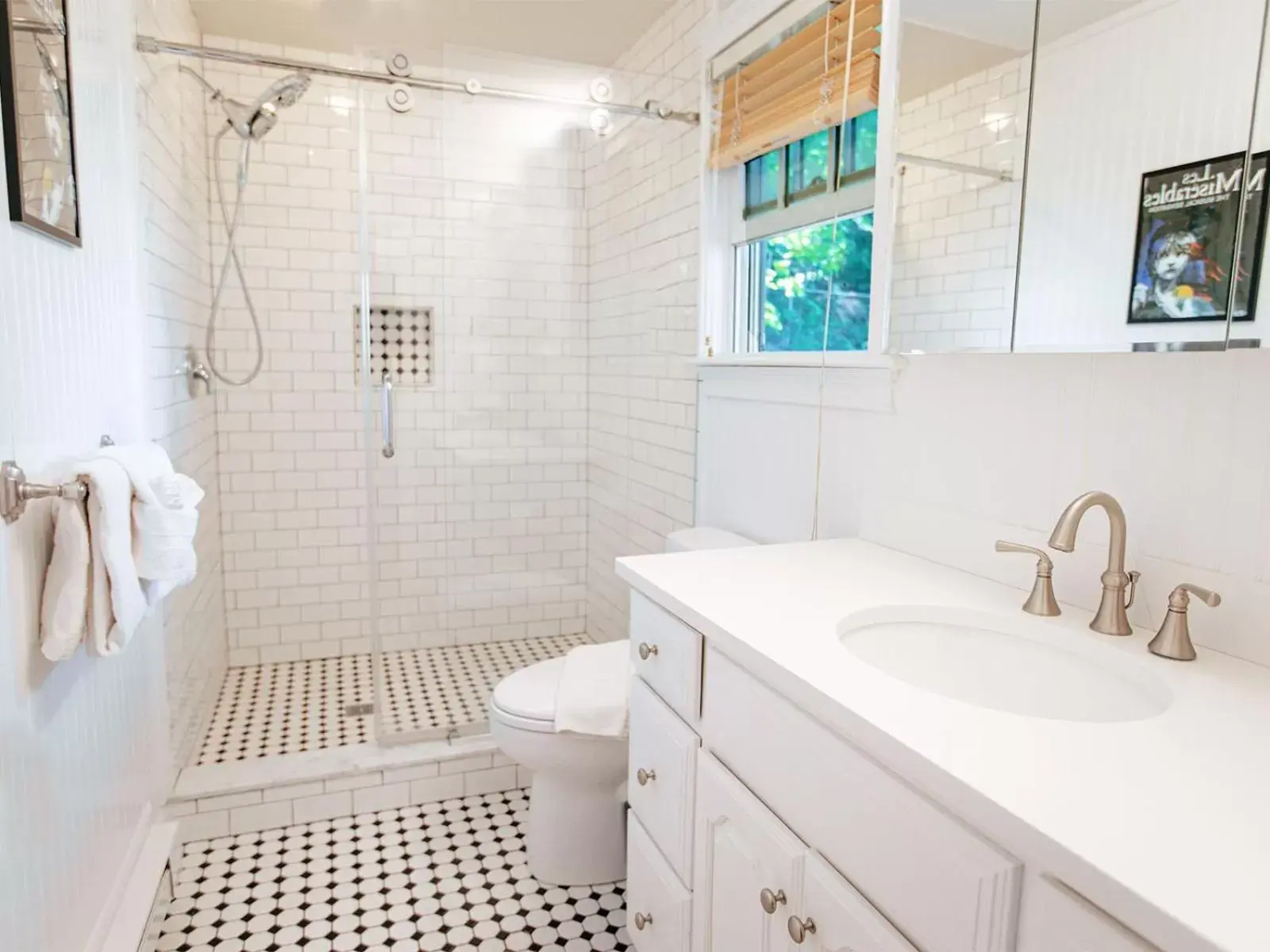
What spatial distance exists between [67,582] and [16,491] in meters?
0.18

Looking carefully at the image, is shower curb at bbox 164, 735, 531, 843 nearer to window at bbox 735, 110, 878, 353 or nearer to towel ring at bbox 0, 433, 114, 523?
towel ring at bbox 0, 433, 114, 523

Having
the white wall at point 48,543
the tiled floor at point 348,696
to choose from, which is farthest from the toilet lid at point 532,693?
the white wall at point 48,543

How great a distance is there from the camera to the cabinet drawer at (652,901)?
1423 mm

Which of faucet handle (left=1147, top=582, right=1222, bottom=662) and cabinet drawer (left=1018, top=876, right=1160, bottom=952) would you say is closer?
cabinet drawer (left=1018, top=876, right=1160, bottom=952)

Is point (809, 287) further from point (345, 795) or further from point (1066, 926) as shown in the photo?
point (345, 795)

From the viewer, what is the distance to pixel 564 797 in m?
2.07

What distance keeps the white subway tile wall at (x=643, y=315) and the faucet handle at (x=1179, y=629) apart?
1644 mm

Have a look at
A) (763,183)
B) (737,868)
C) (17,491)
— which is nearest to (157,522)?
(17,491)

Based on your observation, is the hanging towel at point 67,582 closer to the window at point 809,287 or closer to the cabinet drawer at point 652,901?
the cabinet drawer at point 652,901

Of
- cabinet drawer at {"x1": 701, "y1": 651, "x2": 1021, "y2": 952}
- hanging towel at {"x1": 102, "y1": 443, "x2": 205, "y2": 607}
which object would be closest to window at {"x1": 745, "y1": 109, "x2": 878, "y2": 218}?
cabinet drawer at {"x1": 701, "y1": 651, "x2": 1021, "y2": 952}

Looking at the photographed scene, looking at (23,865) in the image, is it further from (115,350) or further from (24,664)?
(115,350)

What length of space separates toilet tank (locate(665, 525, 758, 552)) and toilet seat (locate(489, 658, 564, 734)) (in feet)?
1.66

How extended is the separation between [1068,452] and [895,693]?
645 mm

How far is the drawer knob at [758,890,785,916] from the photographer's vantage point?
109 cm
